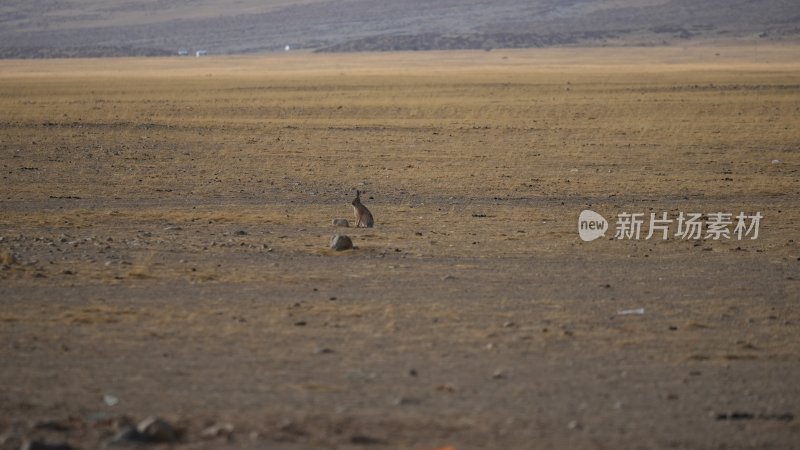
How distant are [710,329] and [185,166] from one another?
13845 mm

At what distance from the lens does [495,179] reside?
59.6 feet

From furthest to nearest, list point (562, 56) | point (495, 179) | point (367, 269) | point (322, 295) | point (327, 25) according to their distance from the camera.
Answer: point (327, 25), point (562, 56), point (495, 179), point (367, 269), point (322, 295)

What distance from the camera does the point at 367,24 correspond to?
150 meters

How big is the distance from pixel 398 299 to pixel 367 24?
14384cm

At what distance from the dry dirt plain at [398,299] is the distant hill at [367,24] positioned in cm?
9689

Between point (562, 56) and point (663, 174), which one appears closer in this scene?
point (663, 174)

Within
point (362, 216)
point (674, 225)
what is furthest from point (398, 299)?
point (674, 225)

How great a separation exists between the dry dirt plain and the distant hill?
318 feet

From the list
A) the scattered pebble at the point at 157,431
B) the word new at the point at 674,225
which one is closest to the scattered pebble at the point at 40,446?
the scattered pebble at the point at 157,431

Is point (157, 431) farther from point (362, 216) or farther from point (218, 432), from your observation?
point (362, 216)

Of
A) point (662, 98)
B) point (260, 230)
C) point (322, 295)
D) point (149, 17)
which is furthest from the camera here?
point (149, 17)

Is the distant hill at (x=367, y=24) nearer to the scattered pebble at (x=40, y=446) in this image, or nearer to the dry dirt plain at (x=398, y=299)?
the dry dirt plain at (x=398, y=299)

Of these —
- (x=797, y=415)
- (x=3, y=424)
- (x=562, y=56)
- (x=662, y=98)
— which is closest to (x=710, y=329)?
(x=797, y=415)

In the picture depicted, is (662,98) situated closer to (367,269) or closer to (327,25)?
(367,269)
